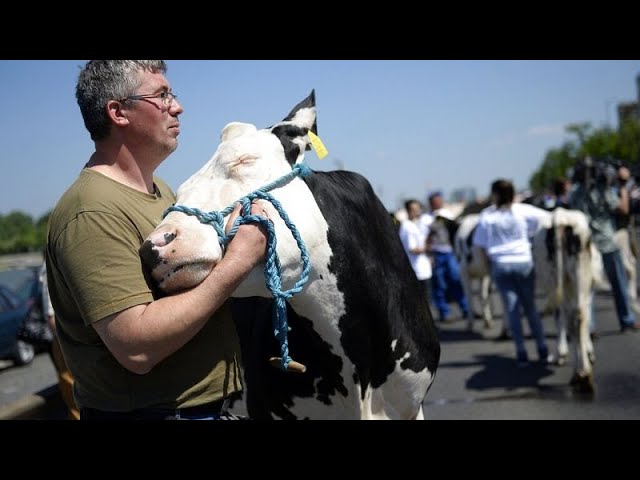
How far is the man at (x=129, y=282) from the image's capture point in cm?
166

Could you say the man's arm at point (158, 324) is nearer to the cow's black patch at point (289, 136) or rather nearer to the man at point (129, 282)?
the man at point (129, 282)

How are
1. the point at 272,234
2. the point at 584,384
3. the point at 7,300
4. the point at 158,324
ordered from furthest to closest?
the point at 7,300 < the point at 584,384 < the point at 272,234 < the point at 158,324

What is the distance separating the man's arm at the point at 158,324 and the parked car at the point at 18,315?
29.0ft

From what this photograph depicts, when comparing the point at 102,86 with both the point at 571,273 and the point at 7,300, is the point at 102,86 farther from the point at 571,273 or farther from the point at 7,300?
the point at 7,300

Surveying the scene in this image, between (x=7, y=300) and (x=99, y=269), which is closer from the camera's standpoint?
(x=99, y=269)

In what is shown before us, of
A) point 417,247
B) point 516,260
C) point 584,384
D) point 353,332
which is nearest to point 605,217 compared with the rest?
point 516,260

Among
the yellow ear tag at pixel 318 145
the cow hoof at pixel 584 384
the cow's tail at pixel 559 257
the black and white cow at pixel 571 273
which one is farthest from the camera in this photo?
the cow's tail at pixel 559 257

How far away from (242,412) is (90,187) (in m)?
1.80

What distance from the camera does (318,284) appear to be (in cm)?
221

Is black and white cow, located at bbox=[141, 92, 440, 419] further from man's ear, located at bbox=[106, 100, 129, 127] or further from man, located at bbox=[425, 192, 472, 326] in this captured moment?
man, located at bbox=[425, 192, 472, 326]

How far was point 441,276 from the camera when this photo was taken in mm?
10789

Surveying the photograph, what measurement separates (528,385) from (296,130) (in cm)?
489

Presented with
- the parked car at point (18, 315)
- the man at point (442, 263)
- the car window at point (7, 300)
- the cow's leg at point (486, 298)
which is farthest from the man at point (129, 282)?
the car window at point (7, 300)
